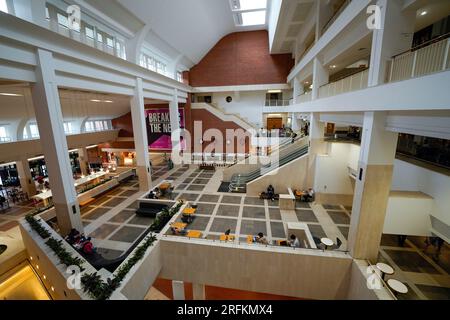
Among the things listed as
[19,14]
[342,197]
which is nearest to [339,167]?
[342,197]

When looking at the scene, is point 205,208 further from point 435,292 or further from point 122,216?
point 435,292

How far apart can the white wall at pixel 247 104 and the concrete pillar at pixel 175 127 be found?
7.12m

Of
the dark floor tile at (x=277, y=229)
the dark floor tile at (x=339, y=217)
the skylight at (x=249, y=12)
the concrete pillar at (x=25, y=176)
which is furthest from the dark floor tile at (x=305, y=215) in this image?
the concrete pillar at (x=25, y=176)

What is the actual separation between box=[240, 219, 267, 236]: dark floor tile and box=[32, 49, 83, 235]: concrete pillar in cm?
708

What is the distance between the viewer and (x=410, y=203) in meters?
6.80

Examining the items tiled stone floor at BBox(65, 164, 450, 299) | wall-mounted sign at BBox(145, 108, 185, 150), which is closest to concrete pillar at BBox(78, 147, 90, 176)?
wall-mounted sign at BBox(145, 108, 185, 150)

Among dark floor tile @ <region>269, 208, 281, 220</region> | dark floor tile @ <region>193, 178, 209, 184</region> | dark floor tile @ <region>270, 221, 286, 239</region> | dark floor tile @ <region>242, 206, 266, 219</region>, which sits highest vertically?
dark floor tile @ <region>193, 178, 209, 184</region>

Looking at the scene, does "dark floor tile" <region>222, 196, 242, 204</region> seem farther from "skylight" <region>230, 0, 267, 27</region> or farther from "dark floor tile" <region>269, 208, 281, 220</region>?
"skylight" <region>230, 0, 267, 27</region>

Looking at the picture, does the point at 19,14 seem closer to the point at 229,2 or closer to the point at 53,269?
the point at 53,269

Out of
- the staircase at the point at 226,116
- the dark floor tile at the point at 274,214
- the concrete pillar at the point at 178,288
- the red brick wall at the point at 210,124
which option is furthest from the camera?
the red brick wall at the point at 210,124

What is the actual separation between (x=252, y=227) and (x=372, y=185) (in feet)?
16.6

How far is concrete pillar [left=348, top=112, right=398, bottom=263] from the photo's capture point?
5.95m

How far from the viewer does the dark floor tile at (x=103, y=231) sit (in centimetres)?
863

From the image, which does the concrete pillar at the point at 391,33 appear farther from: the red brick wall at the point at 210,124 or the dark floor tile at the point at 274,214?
the red brick wall at the point at 210,124
